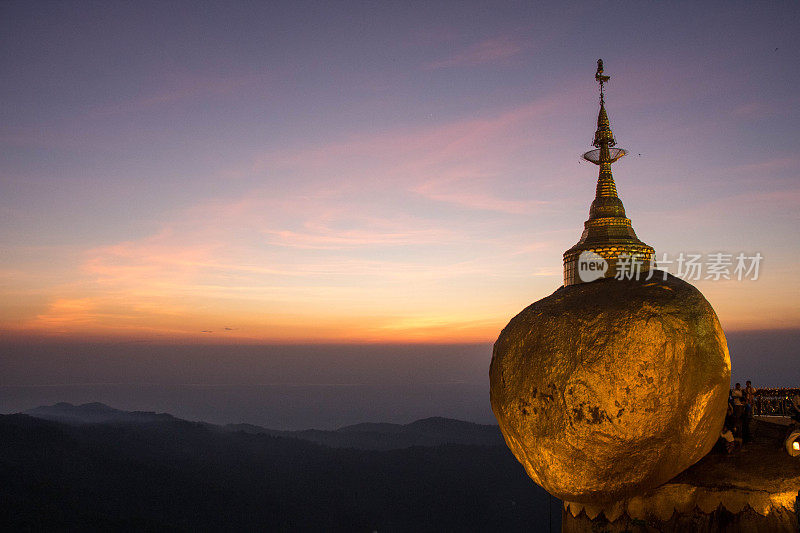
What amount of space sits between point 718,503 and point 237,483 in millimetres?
70878

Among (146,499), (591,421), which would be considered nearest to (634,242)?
(591,421)

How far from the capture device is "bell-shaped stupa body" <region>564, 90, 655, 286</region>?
60.1ft

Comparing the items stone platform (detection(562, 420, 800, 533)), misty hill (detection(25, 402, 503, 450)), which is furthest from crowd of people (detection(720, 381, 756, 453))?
misty hill (detection(25, 402, 503, 450))

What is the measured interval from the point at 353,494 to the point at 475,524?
52.0 ft

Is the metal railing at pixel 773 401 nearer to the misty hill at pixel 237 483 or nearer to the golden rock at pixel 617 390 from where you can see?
the golden rock at pixel 617 390

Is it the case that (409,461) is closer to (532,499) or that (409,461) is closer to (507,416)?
(532,499)

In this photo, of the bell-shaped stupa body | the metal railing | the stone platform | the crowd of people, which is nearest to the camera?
the stone platform

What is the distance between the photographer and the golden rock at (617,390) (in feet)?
33.0

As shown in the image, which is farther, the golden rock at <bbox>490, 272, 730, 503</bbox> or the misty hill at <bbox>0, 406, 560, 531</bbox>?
the misty hill at <bbox>0, 406, 560, 531</bbox>

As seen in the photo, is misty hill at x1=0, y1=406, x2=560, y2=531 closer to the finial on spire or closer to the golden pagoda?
the golden pagoda

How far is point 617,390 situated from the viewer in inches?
395

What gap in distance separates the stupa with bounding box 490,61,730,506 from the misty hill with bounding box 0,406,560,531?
50615mm

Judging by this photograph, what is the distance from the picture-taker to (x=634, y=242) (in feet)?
62.5

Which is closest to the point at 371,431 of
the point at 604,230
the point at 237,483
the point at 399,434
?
the point at 399,434
